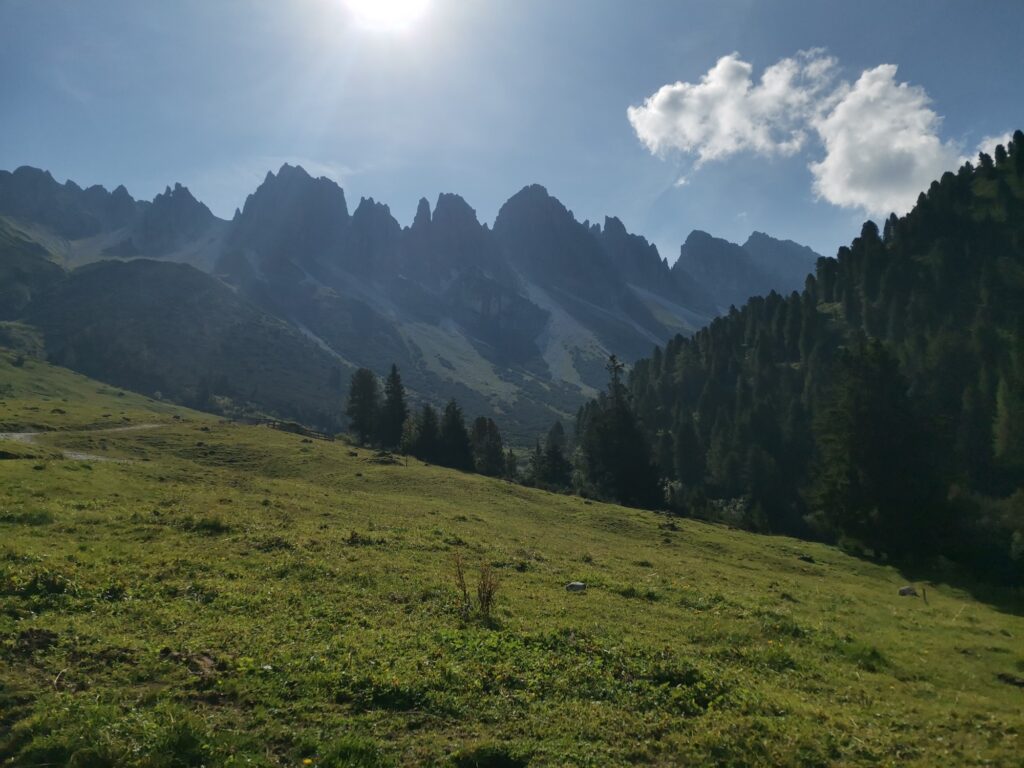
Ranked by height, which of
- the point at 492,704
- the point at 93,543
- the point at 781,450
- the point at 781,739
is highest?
the point at 781,450

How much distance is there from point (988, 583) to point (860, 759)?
3676cm

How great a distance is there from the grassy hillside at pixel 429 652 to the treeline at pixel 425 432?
60884 millimetres

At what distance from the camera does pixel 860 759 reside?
10953mm

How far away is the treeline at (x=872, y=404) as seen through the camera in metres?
49.5

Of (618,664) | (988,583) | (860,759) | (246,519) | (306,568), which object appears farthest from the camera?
(988,583)

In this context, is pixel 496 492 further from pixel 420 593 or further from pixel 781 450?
pixel 781 450

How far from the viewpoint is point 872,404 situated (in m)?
50.8

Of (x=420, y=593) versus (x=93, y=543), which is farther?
(x=93, y=543)

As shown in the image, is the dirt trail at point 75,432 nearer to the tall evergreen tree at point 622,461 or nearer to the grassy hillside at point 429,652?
the grassy hillside at point 429,652

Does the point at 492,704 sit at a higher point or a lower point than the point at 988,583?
lower

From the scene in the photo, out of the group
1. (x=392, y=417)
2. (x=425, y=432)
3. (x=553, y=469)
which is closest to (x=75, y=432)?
(x=425, y=432)

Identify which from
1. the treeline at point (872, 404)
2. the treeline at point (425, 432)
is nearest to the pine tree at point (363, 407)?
the treeline at point (425, 432)

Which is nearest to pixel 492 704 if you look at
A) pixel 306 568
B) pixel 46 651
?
pixel 46 651

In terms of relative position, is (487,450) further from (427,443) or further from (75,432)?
(75,432)
